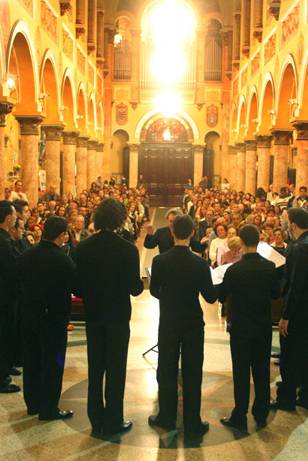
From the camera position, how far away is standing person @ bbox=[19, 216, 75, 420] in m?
5.98

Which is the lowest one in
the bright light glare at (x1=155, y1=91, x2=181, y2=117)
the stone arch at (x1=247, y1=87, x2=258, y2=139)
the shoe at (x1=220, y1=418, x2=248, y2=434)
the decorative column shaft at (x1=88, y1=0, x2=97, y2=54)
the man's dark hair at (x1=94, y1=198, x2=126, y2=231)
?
the shoe at (x1=220, y1=418, x2=248, y2=434)

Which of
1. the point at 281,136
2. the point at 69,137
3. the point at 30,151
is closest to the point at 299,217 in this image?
the point at 30,151

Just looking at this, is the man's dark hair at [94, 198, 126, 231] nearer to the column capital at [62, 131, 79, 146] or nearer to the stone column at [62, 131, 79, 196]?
the stone column at [62, 131, 79, 196]

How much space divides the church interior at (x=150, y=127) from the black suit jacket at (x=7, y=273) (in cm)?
91

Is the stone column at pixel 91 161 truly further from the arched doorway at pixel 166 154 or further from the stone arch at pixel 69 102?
the stone arch at pixel 69 102

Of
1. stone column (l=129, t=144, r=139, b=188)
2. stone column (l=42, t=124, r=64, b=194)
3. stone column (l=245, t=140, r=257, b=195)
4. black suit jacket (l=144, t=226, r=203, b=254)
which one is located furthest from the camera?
stone column (l=129, t=144, r=139, b=188)

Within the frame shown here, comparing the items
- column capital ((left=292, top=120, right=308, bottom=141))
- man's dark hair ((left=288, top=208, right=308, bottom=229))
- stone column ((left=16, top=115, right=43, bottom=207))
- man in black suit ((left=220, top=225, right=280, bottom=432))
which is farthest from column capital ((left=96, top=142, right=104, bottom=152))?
man in black suit ((left=220, top=225, right=280, bottom=432))

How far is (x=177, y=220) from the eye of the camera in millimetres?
5875

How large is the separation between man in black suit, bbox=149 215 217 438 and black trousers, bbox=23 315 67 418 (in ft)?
2.83

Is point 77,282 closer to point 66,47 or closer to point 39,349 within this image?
point 39,349

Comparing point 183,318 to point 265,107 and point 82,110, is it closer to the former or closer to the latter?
point 265,107

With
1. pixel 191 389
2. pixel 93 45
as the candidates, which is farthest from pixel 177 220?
pixel 93 45

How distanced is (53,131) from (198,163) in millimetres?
17445

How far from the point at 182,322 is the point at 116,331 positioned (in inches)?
21.0
